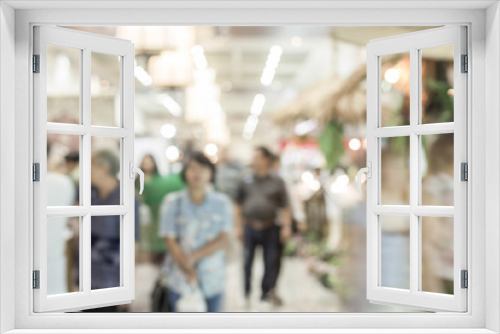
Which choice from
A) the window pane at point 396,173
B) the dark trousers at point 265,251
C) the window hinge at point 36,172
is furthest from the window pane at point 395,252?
the window hinge at point 36,172

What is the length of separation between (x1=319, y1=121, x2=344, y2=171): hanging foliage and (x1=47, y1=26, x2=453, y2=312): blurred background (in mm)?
14

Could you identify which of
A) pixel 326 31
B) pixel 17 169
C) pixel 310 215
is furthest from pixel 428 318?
pixel 326 31

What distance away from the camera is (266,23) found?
208 centimetres

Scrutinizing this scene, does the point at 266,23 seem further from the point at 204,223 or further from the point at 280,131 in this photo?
the point at 280,131

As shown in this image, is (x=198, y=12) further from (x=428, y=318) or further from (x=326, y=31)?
(x=326, y=31)

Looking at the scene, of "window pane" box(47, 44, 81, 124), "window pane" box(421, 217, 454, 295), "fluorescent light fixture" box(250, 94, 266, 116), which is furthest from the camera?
"fluorescent light fixture" box(250, 94, 266, 116)

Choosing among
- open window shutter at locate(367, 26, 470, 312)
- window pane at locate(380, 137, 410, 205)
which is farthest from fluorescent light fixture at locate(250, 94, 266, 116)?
open window shutter at locate(367, 26, 470, 312)

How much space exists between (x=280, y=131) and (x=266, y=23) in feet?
14.0

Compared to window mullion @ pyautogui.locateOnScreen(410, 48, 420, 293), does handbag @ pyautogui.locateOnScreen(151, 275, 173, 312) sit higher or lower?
lower

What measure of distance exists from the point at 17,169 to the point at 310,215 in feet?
14.3

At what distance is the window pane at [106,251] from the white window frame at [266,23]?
1.17 m

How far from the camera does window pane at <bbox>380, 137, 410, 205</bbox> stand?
4555 millimetres

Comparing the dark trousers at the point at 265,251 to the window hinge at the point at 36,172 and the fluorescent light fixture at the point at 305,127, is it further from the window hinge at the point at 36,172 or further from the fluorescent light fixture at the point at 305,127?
the window hinge at the point at 36,172

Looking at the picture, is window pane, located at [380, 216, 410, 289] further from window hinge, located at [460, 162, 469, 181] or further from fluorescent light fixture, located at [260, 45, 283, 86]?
fluorescent light fixture, located at [260, 45, 283, 86]
